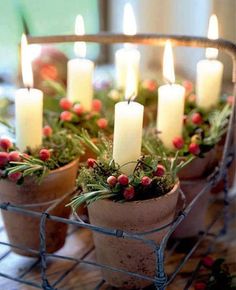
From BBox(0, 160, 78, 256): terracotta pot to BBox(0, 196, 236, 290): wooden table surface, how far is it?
0.02 metres

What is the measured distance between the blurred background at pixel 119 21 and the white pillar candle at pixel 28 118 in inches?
16.7

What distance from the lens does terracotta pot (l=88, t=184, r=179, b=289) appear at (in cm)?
68

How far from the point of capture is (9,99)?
1.24m

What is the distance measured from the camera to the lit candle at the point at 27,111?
0.79m

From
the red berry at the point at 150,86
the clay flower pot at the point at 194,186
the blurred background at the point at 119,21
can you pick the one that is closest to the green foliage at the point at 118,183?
the clay flower pot at the point at 194,186

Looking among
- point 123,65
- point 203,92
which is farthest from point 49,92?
point 203,92

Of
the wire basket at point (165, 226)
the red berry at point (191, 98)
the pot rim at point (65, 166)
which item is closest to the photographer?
the wire basket at point (165, 226)

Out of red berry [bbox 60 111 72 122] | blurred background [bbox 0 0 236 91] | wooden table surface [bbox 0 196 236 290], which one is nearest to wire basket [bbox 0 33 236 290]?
wooden table surface [bbox 0 196 236 290]

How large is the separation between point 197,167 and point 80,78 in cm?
24

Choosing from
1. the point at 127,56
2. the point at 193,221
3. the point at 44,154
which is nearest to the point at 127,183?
the point at 44,154

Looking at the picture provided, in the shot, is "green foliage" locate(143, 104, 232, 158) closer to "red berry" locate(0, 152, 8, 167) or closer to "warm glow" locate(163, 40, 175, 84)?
"warm glow" locate(163, 40, 175, 84)

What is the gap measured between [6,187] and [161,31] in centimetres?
67

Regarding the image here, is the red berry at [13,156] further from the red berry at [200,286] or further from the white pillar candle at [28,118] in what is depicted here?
the red berry at [200,286]

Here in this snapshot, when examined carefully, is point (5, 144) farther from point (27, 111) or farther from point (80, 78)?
point (80, 78)
